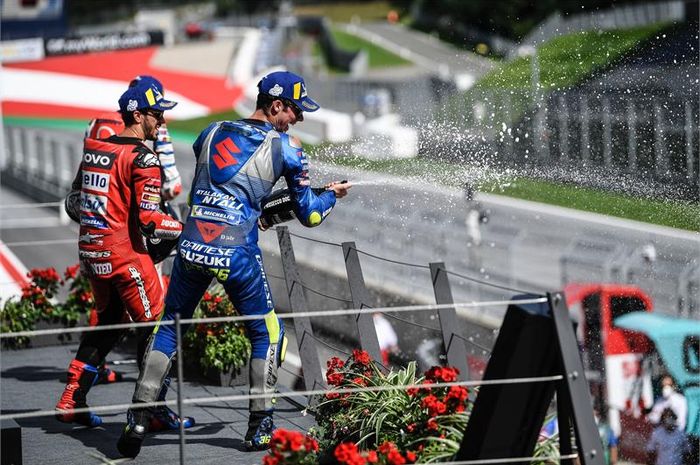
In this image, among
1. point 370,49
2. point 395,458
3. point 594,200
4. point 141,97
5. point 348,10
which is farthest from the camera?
point 348,10

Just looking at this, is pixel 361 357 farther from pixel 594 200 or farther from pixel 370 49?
pixel 370 49

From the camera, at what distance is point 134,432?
6.82 m

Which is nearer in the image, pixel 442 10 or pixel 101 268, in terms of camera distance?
pixel 101 268

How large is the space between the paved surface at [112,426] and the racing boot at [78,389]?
9 centimetres

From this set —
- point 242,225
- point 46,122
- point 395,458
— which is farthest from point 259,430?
point 46,122

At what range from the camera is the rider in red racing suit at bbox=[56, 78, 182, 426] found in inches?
297

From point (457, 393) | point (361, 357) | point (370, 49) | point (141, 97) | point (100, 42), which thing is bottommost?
point (361, 357)

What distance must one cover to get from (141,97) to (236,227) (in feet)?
4.28

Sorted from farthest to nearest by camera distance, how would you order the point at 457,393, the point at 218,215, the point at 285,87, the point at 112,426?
the point at 112,426, the point at 285,87, the point at 218,215, the point at 457,393

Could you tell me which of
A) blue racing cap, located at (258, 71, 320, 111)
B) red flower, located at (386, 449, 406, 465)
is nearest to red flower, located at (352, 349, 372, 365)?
blue racing cap, located at (258, 71, 320, 111)

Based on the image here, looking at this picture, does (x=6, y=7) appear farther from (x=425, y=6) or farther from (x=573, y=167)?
(x=425, y=6)

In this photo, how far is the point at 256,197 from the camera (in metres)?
6.85

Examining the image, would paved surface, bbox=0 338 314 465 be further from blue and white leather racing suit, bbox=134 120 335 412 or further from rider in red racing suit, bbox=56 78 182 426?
blue and white leather racing suit, bbox=134 120 335 412

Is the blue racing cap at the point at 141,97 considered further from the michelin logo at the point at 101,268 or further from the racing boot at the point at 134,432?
the racing boot at the point at 134,432
